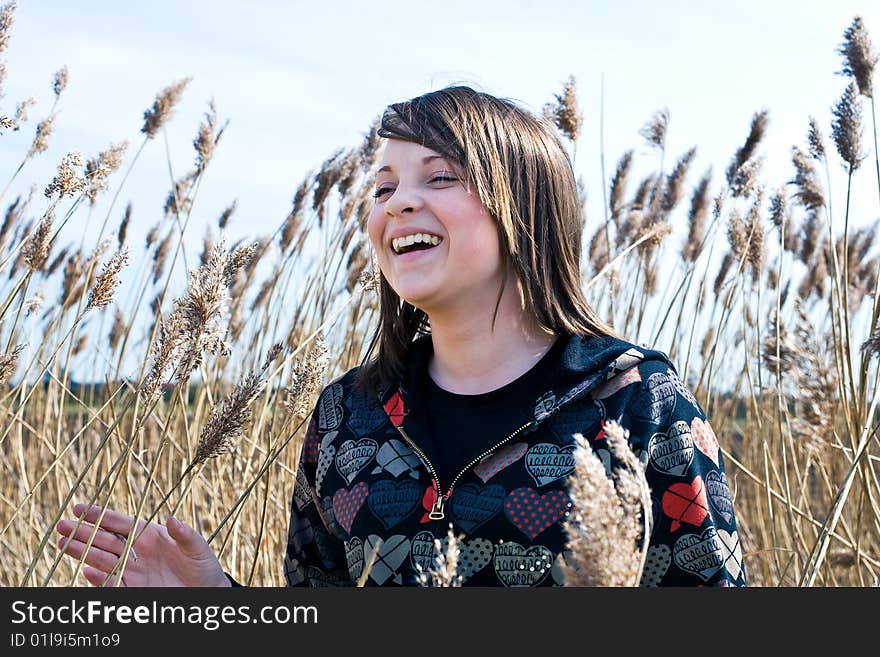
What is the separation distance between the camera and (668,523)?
117 centimetres

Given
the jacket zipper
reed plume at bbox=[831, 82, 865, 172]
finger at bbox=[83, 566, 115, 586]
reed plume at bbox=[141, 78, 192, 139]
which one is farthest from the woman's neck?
reed plume at bbox=[141, 78, 192, 139]

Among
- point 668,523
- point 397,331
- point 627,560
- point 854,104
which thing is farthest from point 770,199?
point 627,560

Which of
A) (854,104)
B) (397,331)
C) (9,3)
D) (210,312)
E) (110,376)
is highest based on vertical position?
(9,3)

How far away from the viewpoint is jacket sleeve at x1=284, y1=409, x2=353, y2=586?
1463 mm

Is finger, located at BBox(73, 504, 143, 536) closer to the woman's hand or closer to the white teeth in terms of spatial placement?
the woman's hand

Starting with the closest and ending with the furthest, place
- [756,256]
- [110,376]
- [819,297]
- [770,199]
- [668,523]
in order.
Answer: [668,523] → [756,256] → [770,199] → [110,376] → [819,297]

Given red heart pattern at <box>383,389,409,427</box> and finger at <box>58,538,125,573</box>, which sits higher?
red heart pattern at <box>383,389,409,427</box>

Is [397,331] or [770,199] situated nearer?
[397,331]

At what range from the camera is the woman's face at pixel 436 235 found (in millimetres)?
1261

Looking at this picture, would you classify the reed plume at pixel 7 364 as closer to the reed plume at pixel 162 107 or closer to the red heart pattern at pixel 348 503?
the red heart pattern at pixel 348 503

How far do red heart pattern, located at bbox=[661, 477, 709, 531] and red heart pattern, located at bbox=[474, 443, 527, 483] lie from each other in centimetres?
19

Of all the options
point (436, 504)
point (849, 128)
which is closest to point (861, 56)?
point (849, 128)
